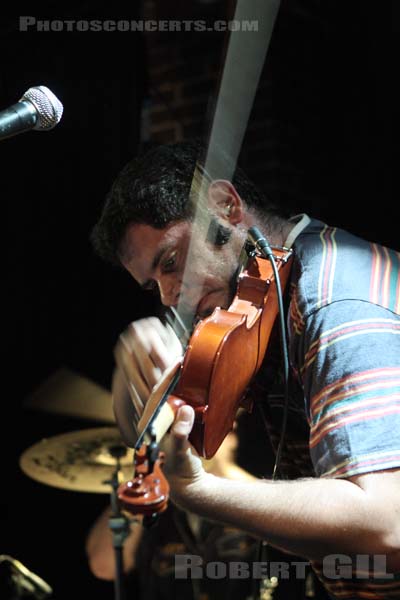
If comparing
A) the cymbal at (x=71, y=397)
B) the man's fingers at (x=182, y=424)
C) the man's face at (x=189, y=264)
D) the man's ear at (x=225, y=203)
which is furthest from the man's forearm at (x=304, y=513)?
the cymbal at (x=71, y=397)

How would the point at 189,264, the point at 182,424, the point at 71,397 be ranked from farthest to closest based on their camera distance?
1. the point at 71,397
2. the point at 189,264
3. the point at 182,424

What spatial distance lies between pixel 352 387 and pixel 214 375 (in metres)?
0.21

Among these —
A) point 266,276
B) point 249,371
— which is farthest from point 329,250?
point 249,371

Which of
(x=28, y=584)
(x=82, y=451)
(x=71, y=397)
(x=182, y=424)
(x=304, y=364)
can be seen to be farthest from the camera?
(x=82, y=451)

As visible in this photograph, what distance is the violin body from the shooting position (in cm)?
111

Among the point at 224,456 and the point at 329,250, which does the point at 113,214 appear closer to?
the point at 329,250

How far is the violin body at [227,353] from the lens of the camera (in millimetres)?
1113

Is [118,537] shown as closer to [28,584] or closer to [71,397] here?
[28,584]

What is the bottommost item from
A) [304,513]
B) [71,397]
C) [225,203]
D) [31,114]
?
[71,397]

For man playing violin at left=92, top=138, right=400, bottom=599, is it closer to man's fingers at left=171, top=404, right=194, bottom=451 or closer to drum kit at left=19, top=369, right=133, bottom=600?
man's fingers at left=171, top=404, right=194, bottom=451

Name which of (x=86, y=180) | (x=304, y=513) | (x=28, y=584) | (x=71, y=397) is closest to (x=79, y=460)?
(x=71, y=397)

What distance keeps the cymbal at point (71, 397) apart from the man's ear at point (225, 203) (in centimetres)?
110

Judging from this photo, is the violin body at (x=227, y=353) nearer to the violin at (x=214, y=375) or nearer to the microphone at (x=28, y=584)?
the violin at (x=214, y=375)

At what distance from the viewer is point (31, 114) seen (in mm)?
1102
